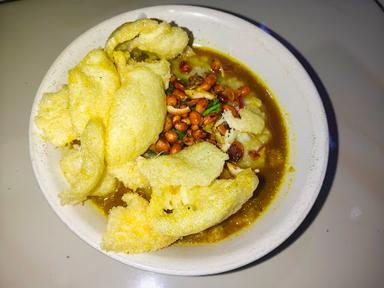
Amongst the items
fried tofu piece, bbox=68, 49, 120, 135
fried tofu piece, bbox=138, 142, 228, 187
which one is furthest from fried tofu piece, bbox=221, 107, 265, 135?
fried tofu piece, bbox=68, 49, 120, 135

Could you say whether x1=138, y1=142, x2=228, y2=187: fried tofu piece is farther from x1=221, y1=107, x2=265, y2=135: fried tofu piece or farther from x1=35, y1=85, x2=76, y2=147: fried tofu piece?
x1=35, y1=85, x2=76, y2=147: fried tofu piece

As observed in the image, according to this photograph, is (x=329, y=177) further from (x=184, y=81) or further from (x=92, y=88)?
→ (x=92, y=88)

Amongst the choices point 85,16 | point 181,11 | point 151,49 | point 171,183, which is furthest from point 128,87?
point 85,16

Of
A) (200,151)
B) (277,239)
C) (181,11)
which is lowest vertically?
(277,239)

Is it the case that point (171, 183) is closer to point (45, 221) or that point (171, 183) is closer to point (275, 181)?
point (275, 181)

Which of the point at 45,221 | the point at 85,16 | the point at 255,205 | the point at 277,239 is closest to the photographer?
the point at 277,239

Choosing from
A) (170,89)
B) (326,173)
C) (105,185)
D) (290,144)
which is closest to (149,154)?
(105,185)
